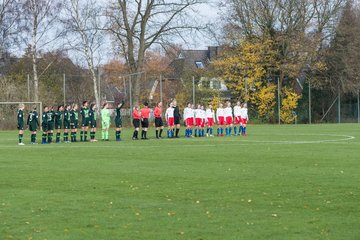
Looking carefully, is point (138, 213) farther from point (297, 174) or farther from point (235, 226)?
point (297, 174)

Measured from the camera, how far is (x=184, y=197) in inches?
516

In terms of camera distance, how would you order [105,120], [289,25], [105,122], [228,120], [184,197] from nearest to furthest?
[184,197]
[105,122]
[105,120]
[228,120]
[289,25]

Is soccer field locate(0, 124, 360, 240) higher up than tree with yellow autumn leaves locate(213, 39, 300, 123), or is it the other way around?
tree with yellow autumn leaves locate(213, 39, 300, 123)

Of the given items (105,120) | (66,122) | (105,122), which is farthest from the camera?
(105,120)

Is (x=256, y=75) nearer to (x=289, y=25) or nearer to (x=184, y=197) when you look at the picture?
(x=289, y=25)

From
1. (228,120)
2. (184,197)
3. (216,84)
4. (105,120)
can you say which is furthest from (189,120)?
(184,197)

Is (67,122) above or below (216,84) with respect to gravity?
below

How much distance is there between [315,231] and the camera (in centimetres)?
980

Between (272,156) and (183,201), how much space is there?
994cm

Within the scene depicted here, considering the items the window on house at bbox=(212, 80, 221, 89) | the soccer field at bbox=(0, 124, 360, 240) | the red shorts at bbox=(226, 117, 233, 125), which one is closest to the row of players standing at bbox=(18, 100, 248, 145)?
the red shorts at bbox=(226, 117, 233, 125)

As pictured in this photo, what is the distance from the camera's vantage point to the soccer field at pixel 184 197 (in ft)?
33.0

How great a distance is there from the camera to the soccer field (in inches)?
396

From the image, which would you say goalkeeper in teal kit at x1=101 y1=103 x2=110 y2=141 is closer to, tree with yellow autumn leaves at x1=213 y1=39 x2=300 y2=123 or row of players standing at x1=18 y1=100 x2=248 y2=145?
row of players standing at x1=18 y1=100 x2=248 y2=145

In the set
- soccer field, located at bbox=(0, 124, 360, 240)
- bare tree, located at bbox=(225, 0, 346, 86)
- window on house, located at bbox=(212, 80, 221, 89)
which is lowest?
soccer field, located at bbox=(0, 124, 360, 240)
